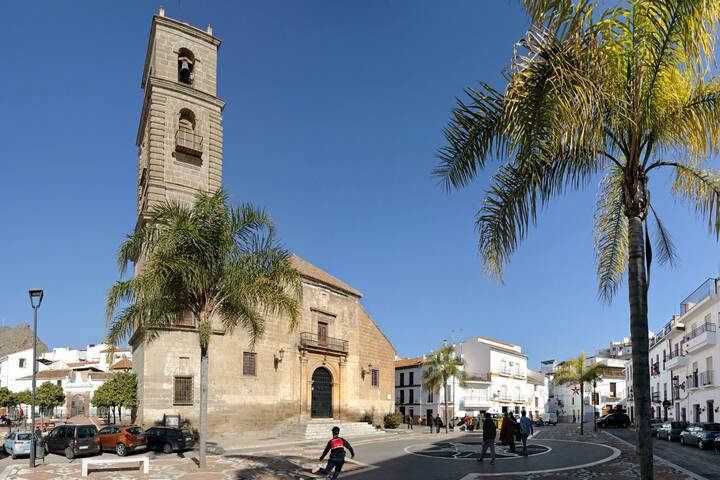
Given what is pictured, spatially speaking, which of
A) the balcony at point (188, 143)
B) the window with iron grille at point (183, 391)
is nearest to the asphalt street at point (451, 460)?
the window with iron grille at point (183, 391)

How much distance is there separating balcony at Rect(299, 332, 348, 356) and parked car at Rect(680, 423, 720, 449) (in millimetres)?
19507

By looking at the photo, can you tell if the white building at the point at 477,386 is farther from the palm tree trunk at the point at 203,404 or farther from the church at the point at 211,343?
the palm tree trunk at the point at 203,404

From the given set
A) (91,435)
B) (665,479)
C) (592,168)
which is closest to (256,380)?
(91,435)

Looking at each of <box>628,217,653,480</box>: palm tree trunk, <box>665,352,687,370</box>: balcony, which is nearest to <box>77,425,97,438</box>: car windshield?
<box>628,217,653,480</box>: palm tree trunk

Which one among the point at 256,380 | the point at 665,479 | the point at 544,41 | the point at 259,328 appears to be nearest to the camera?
the point at 544,41

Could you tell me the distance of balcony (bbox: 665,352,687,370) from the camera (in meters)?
44.7

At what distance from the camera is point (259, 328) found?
63.9 feet

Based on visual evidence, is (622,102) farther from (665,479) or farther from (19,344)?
(19,344)

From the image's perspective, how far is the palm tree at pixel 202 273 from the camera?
16922 millimetres

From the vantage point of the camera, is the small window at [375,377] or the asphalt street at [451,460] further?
the small window at [375,377]

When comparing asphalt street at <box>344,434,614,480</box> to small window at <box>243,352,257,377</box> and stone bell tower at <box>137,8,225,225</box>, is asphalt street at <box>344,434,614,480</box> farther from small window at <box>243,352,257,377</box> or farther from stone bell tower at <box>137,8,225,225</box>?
stone bell tower at <box>137,8,225,225</box>

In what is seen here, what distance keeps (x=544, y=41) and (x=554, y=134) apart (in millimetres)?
1077

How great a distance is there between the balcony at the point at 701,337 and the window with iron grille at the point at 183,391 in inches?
1260

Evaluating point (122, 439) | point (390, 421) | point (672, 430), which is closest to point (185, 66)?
point (122, 439)
